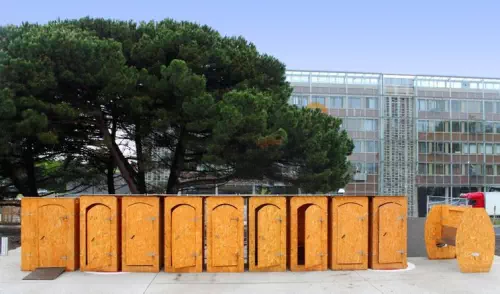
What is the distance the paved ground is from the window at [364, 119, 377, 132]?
4358 centimetres

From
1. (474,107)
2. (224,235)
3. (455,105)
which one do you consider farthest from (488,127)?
(224,235)

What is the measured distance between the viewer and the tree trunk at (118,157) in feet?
59.7

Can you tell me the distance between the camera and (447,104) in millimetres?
52438

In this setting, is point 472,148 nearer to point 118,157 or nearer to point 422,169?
point 422,169

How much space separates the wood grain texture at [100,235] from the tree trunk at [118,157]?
8.92 m

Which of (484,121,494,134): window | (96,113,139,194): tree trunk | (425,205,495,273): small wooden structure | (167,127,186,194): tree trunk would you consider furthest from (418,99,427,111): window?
(425,205,495,273): small wooden structure

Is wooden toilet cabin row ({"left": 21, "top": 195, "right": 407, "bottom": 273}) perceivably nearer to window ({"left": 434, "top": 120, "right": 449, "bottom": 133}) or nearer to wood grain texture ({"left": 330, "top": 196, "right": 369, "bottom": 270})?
wood grain texture ({"left": 330, "top": 196, "right": 369, "bottom": 270})

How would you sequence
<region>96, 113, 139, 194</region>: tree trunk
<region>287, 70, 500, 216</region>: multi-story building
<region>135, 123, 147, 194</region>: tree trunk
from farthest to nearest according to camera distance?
1. <region>287, 70, 500, 216</region>: multi-story building
2. <region>135, 123, 147, 194</region>: tree trunk
3. <region>96, 113, 139, 194</region>: tree trunk

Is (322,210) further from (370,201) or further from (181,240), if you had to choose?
(181,240)

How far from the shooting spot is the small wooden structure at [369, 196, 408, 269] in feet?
31.6

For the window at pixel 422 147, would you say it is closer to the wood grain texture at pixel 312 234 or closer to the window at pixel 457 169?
the window at pixel 457 169

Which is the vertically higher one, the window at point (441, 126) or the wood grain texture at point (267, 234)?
the window at point (441, 126)

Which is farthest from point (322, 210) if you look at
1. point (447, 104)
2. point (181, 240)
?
point (447, 104)

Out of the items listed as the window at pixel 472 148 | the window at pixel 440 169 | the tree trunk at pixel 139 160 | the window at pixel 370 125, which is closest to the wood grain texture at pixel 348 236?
the tree trunk at pixel 139 160
